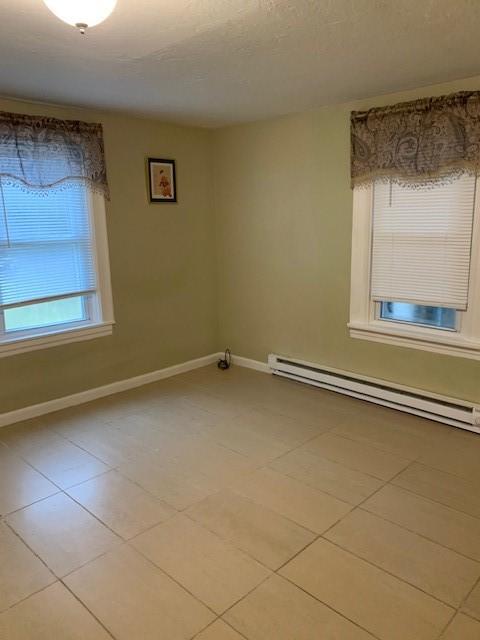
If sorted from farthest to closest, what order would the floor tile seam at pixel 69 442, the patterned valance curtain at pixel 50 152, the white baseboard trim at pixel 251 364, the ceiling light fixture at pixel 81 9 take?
1. the white baseboard trim at pixel 251 364
2. the patterned valance curtain at pixel 50 152
3. the floor tile seam at pixel 69 442
4. the ceiling light fixture at pixel 81 9

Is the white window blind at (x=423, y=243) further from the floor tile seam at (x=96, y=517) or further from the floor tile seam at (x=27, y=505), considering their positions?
the floor tile seam at (x=27, y=505)

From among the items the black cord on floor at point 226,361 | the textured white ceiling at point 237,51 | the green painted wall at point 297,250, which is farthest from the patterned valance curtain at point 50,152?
the black cord on floor at point 226,361

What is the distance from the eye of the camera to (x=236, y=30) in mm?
2117

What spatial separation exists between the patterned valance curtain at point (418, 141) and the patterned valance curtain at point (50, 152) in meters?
1.95

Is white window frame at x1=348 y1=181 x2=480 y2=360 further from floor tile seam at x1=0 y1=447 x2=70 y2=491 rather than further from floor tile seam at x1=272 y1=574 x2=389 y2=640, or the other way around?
floor tile seam at x1=0 y1=447 x2=70 y2=491

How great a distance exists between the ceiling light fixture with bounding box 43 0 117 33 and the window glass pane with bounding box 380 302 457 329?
271cm

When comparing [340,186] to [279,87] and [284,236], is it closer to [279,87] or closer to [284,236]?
[284,236]

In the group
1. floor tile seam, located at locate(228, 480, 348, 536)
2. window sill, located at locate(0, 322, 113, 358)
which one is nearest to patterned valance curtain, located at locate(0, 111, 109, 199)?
window sill, located at locate(0, 322, 113, 358)

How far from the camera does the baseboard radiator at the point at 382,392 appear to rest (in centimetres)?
325

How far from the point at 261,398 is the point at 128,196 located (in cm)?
200

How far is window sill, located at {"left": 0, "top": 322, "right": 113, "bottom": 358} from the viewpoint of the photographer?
3.44 m

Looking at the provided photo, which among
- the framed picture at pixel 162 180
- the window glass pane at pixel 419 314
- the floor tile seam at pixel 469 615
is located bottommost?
the floor tile seam at pixel 469 615

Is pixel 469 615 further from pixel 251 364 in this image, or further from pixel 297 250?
pixel 251 364

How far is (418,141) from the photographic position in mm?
3162
